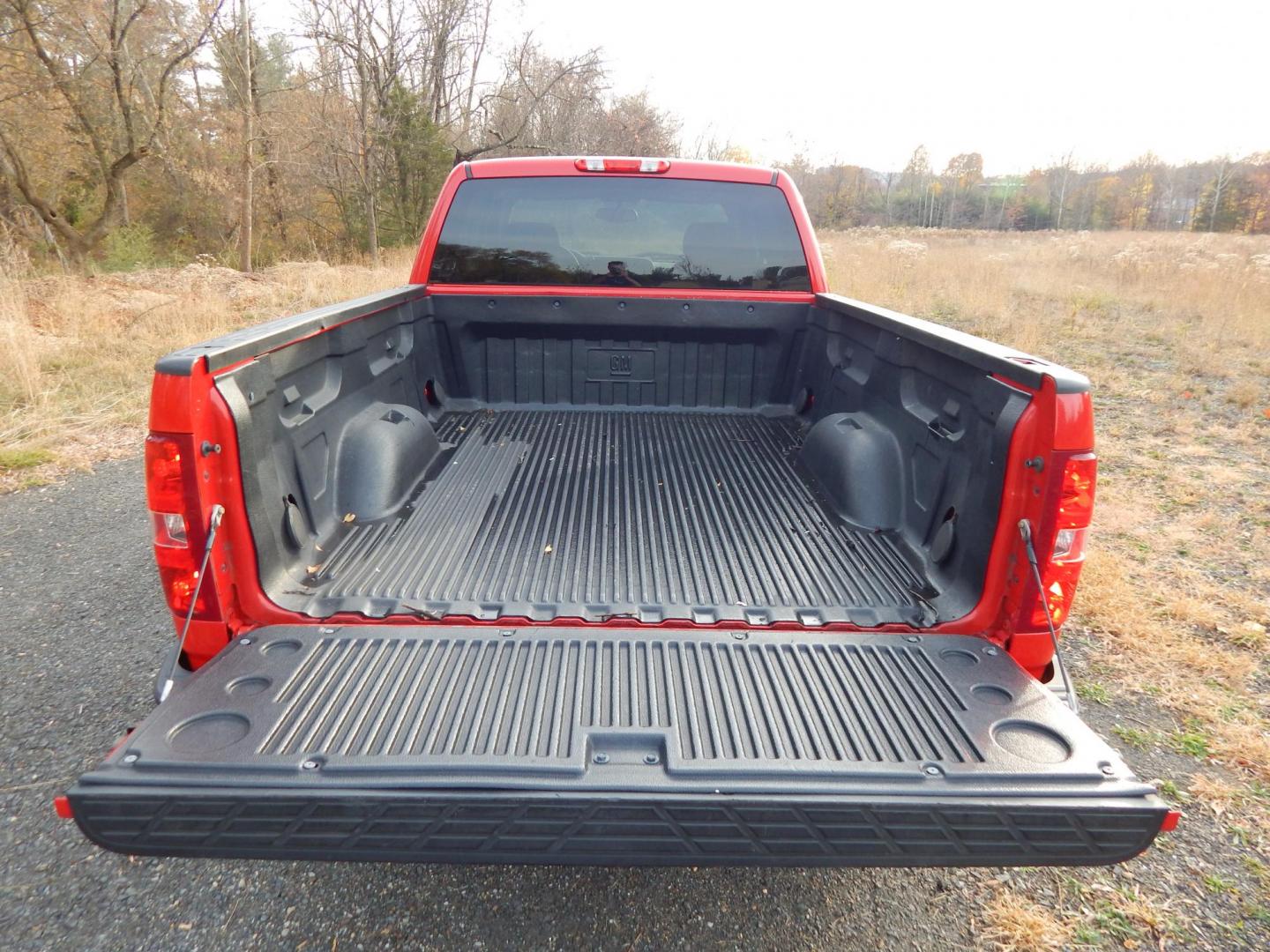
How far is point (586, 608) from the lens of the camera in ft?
6.92

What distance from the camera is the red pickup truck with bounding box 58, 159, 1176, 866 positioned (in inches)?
53.3

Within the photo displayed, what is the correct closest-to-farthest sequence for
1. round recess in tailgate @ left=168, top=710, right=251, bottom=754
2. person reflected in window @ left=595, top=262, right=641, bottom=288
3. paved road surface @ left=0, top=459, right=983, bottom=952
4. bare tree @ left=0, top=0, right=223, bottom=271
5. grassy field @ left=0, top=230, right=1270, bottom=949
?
round recess in tailgate @ left=168, top=710, right=251, bottom=754, paved road surface @ left=0, top=459, right=983, bottom=952, grassy field @ left=0, top=230, right=1270, bottom=949, person reflected in window @ left=595, top=262, right=641, bottom=288, bare tree @ left=0, top=0, right=223, bottom=271

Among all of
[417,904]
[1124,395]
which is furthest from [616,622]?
[1124,395]

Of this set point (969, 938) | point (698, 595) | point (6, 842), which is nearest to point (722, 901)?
point (969, 938)

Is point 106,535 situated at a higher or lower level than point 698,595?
lower

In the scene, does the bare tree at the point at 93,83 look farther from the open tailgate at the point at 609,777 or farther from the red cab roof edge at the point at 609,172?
the open tailgate at the point at 609,777

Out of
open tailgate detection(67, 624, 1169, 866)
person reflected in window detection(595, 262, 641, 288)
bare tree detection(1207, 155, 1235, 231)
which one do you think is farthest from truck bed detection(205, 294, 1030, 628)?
bare tree detection(1207, 155, 1235, 231)

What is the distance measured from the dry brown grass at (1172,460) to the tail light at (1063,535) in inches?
65.9

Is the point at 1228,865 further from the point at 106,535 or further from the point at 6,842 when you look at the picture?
the point at 106,535

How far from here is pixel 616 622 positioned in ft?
6.64

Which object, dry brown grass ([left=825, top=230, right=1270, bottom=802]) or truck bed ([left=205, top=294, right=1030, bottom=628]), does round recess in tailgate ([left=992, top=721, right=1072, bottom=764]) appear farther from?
dry brown grass ([left=825, top=230, right=1270, bottom=802])

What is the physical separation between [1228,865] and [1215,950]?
402mm

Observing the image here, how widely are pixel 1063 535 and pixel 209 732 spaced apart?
6.56ft

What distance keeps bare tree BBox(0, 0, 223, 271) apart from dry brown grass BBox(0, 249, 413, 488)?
164 inches
